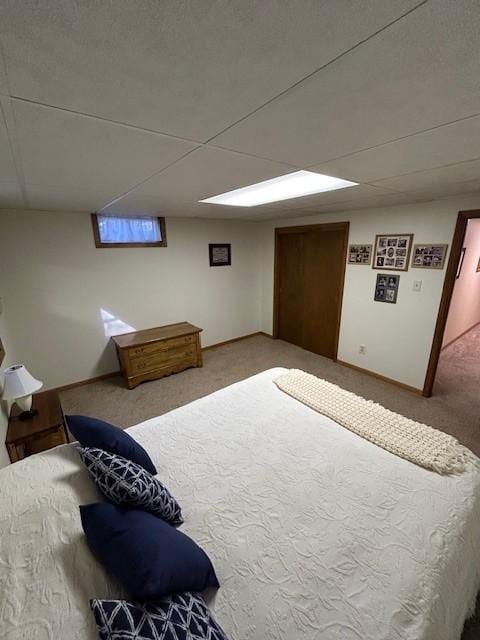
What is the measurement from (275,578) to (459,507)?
90 centimetres

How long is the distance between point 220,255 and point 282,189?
6.75 ft

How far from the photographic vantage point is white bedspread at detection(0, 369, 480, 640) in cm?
85

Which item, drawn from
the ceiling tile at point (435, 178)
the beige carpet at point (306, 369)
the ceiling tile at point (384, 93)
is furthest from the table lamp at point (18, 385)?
the ceiling tile at point (435, 178)

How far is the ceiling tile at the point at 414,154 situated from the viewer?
41.2 inches

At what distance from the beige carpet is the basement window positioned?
6.03 feet

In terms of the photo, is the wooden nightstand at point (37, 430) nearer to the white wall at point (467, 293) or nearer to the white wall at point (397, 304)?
the white wall at point (397, 304)

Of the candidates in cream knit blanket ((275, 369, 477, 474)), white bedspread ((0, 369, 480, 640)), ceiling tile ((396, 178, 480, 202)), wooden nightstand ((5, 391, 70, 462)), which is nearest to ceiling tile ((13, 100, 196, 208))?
white bedspread ((0, 369, 480, 640))

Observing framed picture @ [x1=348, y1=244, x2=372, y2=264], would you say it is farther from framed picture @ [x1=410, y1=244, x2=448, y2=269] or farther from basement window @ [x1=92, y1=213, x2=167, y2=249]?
basement window @ [x1=92, y1=213, x2=167, y2=249]

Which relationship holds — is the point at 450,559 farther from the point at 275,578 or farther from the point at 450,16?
the point at 450,16

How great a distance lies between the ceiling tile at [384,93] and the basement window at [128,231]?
8.85 ft

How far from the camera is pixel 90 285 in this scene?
329cm

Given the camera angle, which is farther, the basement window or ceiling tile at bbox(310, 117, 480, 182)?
the basement window

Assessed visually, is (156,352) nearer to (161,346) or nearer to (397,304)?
(161,346)

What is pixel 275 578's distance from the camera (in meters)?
0.98
